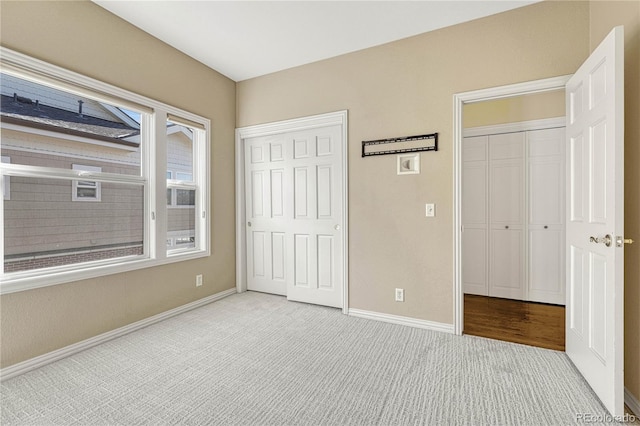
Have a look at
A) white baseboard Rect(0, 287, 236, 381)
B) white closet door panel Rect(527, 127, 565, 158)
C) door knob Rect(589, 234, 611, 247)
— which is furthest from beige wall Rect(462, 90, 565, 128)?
white baseboard Rect(0, 287, 236, 381)

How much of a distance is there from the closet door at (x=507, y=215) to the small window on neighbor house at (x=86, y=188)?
434 cm

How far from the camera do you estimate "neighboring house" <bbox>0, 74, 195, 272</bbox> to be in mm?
2137

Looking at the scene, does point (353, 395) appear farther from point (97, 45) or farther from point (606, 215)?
point (97, 45)

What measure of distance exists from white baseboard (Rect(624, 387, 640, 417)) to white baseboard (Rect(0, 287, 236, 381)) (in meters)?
3.64

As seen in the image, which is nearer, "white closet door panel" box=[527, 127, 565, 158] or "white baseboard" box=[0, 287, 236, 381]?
"white baseboard" box=[0, 287, 236, 381]

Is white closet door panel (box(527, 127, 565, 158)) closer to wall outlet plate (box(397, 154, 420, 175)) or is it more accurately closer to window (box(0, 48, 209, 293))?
wall outlet plate (box(397, 154, 420, 175))

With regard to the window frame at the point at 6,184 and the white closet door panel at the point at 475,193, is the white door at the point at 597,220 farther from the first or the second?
the window frame at the point at 6,184

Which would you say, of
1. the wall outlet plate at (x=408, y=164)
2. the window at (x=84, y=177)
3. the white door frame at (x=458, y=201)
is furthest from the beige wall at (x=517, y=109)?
the window at (x=84, y=177)

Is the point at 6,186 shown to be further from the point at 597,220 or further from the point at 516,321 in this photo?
the point at 516,321

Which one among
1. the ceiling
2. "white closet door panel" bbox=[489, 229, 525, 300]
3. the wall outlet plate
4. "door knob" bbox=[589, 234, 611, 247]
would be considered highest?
the ceiling

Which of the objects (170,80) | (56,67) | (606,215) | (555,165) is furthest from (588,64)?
(56,67)

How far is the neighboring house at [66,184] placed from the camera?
2137 millimetres

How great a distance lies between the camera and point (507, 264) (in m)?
3.75

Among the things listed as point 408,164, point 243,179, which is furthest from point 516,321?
point 243,179
